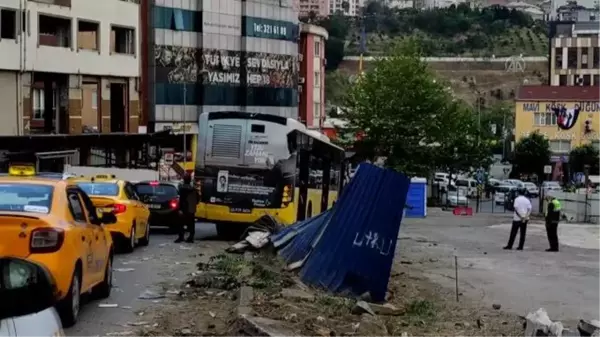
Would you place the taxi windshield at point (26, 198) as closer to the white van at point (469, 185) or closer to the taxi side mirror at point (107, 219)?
the taxi side mirror at point (107, 219)

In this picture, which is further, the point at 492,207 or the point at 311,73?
the point at 311,73

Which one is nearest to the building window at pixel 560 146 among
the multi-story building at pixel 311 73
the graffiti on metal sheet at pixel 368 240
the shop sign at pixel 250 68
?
the multi-story building at pixel 311 73

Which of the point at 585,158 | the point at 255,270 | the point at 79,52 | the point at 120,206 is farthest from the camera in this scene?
the point at 585,158

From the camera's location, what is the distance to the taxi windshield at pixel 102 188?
822 inches

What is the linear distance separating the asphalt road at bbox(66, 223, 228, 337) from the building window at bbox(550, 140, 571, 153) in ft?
247

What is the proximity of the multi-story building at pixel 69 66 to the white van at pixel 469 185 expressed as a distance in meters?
32.1

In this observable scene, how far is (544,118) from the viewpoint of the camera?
9850 centimetres

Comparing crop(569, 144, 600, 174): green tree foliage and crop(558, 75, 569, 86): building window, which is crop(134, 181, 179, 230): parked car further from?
crop(558, 75, 569, 86): building window

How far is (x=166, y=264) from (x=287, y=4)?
71.1 m

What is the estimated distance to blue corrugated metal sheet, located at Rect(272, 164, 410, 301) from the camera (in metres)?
13.9

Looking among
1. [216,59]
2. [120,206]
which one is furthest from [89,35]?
[120,206]

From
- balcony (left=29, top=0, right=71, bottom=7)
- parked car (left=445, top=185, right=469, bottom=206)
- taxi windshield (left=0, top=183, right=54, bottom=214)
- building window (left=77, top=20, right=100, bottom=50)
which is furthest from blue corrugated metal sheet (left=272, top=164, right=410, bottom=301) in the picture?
parked car (left=445, top=185, right=469, bottom=206)

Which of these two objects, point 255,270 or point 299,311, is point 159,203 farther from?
point 299,311

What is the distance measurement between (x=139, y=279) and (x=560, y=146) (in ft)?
283
